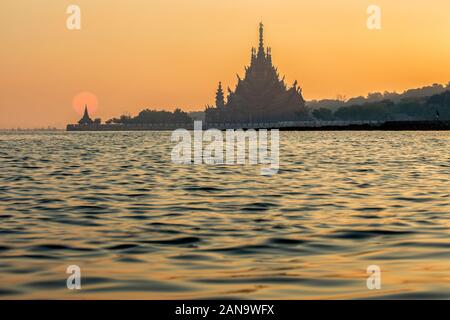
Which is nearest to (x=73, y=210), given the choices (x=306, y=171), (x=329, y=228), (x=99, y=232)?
(x=99, y=232)

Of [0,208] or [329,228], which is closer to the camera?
[329,228]

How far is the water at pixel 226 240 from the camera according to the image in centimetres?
926

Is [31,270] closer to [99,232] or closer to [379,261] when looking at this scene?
[99,232]

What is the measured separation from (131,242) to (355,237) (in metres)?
4.13

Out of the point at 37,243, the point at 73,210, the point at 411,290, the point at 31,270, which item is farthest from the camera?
the point at 73,210

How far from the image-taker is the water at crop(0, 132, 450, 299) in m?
9.26

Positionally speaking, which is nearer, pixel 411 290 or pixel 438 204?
pixel 411 290

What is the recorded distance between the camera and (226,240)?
13000 millimetres

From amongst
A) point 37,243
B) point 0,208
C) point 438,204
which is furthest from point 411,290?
point 0,208

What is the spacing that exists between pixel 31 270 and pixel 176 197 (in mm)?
11001

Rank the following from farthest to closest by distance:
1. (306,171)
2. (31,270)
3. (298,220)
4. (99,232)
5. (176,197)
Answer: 1. (306,171)
2. (176,197)
3. (298,220)
4. (99,232)
5. (31,270)

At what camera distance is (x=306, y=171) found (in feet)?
109

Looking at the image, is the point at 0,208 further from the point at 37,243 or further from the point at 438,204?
the point at 438,204

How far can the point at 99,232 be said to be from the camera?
14070 mm
